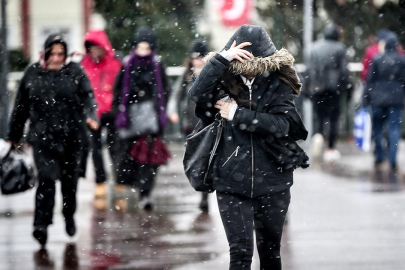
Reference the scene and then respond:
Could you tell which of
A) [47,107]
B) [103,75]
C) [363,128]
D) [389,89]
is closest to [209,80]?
[47,107]

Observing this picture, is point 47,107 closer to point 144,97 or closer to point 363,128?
point 144,97

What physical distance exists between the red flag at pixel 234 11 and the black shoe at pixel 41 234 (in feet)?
38.1

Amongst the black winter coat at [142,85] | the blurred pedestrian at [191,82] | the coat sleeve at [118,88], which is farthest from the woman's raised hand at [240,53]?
the coat sleeve at [118,88]

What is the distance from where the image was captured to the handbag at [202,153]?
19.0 feet

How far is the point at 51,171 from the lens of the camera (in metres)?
8.34

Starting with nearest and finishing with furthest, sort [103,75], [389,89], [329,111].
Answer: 1. [103,75]
2. [389,89]
3. [329,111]

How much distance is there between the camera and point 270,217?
5770 mm

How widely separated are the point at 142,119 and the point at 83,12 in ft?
67.8

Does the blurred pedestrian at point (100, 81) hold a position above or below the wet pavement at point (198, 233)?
above

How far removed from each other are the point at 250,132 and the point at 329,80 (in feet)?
30.3

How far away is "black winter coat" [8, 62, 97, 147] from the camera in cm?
830

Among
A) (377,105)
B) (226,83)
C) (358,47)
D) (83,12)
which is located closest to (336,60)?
(377,105)

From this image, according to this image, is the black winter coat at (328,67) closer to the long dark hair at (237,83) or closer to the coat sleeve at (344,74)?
the coat sleeve at (344,74)

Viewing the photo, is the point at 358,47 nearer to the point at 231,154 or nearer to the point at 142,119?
the point at 142,119
